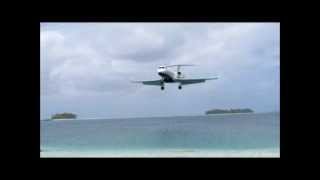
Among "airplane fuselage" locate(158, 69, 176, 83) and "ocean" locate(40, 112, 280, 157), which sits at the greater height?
"airplane fuselage" locate(158, 69, 176, 83)

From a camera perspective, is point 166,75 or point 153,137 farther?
point 153,137

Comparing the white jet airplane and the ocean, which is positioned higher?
the white jet airplane

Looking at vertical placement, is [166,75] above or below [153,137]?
above

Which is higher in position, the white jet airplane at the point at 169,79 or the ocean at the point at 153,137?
the white jet airplane at the point at 169,79

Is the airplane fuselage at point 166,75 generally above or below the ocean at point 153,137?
above
